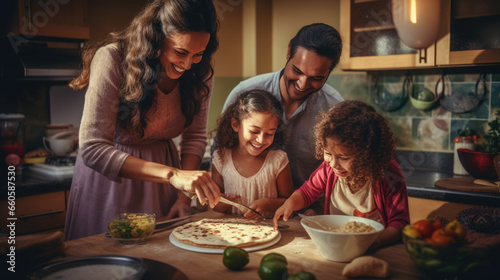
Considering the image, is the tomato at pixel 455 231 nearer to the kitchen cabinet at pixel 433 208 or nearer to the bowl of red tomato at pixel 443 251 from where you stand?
the bowl of red tomato at pixel 443 251

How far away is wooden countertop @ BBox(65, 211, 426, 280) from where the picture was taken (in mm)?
986

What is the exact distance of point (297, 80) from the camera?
168 cm

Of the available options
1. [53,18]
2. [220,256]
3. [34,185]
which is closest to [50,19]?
[53,18]

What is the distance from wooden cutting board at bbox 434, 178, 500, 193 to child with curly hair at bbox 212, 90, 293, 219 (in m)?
→ 0.97

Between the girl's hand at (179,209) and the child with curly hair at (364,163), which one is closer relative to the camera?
the child with curly hair at (364,163)

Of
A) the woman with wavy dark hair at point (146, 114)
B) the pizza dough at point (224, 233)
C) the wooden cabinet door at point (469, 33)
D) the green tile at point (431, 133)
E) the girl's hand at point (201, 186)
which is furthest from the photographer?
the green tile at point (431, 133)

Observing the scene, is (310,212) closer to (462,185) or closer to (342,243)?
(342,243)

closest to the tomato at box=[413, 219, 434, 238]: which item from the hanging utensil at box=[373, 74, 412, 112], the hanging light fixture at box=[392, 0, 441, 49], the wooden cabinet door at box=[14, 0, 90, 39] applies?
the hanging light fixture at box=[392, 0, 441, 49]

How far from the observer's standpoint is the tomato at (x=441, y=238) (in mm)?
896

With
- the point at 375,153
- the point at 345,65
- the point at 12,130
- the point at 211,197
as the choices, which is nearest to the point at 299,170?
the point at 375,153

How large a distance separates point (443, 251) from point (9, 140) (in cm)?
243

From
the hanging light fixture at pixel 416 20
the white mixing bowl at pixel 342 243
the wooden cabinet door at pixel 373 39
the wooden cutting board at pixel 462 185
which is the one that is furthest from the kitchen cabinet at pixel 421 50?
the white mixing bowl at pixel 342 243

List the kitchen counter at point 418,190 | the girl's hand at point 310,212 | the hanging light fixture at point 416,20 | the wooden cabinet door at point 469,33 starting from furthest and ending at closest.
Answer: the wooden cabinet door at point 469,33
the kitchen counter at point 418,190
the hanging light fixture at point 416,20
the girl's hand at point 310,212

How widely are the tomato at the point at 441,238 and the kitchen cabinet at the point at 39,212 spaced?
75.0 inches
